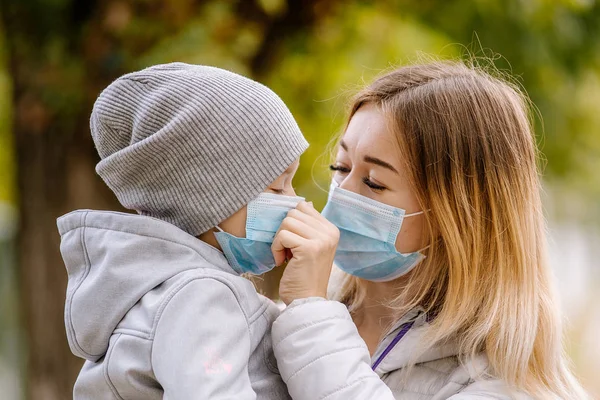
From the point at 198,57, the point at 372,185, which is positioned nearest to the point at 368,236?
the point at 372,185

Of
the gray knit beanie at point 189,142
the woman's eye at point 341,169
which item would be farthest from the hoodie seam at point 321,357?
the woman's eye at point 341,169

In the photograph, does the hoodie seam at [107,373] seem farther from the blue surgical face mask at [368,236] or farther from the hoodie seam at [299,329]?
the blue surgical face mask at [368,236]

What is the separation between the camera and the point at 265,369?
238 cm

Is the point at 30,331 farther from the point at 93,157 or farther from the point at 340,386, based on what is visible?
the point at 340,386

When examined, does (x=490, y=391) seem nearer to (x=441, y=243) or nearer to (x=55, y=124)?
(x=441, y=243)

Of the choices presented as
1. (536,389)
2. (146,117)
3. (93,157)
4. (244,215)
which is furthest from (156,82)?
(93,157)

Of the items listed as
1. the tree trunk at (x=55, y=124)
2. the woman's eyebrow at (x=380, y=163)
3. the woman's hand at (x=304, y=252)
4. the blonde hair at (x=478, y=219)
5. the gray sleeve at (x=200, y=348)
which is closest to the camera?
the gray sleeve at (x=200, y=348)

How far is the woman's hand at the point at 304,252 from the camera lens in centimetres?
238

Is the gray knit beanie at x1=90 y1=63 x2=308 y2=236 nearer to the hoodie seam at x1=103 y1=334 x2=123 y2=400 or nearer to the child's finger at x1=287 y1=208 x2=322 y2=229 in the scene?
the child's finger at x1=287 y1=208 x2=322 y2=229

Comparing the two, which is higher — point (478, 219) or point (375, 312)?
point (478, 219)

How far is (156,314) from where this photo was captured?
2.06 metres

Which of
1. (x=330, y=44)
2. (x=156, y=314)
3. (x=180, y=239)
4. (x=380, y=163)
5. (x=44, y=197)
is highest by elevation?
(x=380, y=163)

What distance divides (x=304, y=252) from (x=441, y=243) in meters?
0.61

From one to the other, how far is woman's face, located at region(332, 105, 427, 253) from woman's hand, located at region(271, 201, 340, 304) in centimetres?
35
